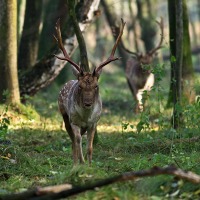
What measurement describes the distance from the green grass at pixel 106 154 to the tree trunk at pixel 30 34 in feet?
5.42

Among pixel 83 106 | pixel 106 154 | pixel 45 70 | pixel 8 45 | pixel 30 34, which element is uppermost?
pixel 30 34

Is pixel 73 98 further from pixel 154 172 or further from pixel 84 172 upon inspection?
pixel 154 172

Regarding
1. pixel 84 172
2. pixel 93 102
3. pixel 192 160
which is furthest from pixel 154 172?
Result: pixel 93 102

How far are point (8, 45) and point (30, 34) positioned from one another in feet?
11.9

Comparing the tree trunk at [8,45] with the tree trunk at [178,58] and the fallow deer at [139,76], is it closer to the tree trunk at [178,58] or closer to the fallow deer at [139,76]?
the tree trunk at [178,58]

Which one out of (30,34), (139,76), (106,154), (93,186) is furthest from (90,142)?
(139,76)

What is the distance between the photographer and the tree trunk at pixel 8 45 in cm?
1268

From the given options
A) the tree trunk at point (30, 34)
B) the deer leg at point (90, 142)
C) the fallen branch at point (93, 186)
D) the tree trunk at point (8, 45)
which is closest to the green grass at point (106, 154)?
the deer leg at point (90, 142)

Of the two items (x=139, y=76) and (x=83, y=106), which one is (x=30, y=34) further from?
(x=83, y=106)

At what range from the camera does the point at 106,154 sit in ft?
33.2

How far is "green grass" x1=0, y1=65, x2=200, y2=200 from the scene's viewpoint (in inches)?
268

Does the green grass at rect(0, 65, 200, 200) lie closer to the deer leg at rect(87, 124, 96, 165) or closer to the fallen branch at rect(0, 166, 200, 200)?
the deer leg at rect(87, 124, 96, 165)

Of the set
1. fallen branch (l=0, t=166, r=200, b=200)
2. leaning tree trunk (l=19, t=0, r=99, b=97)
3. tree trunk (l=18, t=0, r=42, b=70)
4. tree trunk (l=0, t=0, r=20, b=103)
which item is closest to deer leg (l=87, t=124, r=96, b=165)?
fallen branch (l=0, t=166, r=200, b=200)

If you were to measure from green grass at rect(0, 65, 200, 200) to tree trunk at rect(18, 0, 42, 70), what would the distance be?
1651 millimetres
